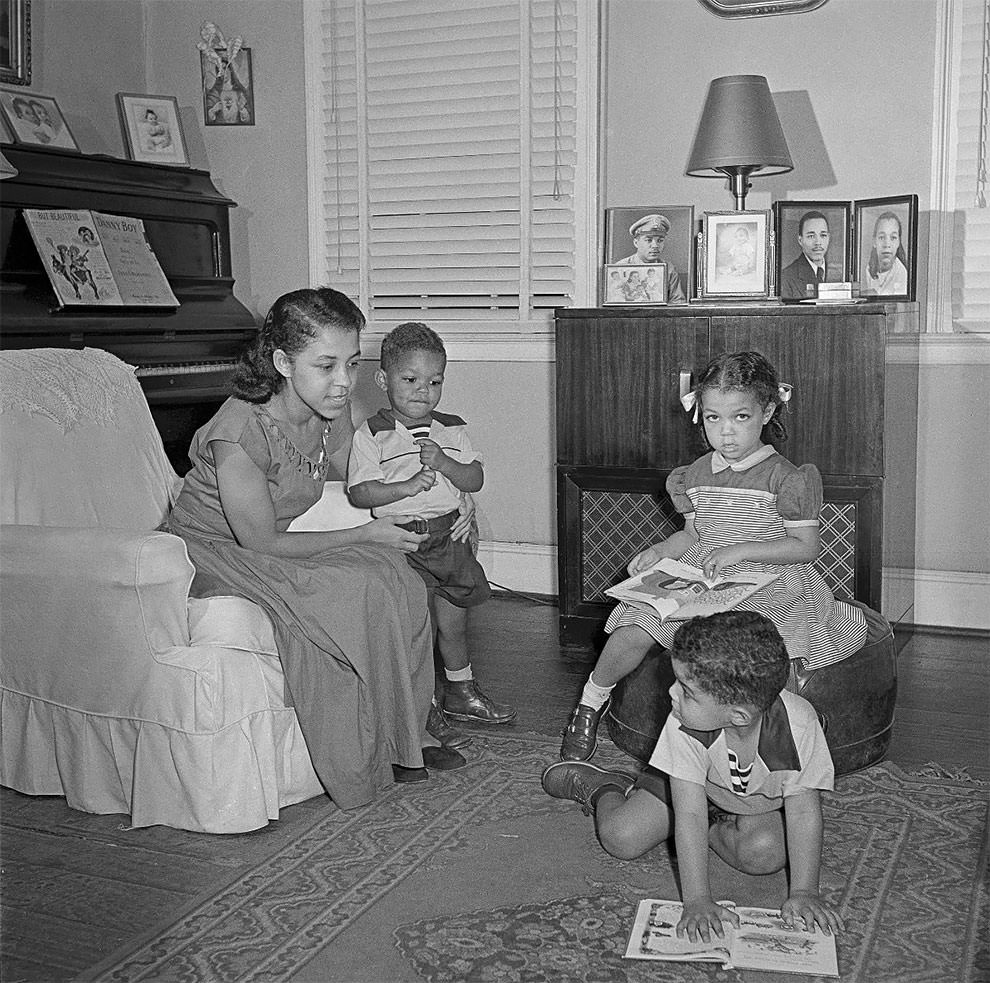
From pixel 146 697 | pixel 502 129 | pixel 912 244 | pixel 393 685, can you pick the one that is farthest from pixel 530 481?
pixel 146 697

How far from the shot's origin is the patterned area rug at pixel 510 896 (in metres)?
1.94

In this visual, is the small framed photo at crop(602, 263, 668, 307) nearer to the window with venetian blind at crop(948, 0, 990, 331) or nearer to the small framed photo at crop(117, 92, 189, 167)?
the window with venetian blind at crop(948, 0, 990, 331)

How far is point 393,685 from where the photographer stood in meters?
2.69

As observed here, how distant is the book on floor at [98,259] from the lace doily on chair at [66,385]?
1.02 metres

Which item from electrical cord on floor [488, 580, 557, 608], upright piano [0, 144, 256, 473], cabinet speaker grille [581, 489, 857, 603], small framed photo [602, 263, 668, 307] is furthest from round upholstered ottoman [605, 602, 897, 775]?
upright piano [0, 144, 256, 473]

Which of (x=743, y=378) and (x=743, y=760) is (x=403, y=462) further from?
(x=743, y=760)

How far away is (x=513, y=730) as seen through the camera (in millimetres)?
3076

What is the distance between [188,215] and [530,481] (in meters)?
1.55

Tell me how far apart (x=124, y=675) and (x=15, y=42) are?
8.95 ft

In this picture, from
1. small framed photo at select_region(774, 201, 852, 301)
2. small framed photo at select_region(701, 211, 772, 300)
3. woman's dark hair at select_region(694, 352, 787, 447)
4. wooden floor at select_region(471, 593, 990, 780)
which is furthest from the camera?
small framed photo at select_region(774, 201, 852, 301)

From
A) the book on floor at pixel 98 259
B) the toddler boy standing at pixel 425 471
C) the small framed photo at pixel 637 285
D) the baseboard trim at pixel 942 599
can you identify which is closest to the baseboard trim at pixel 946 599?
the baseboard trim at pixel 942 599

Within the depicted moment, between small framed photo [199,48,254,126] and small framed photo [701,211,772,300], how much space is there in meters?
1.97

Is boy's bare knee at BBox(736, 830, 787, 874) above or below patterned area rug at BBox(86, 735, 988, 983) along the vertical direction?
above

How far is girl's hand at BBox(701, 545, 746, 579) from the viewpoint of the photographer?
8.86 ft
